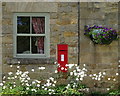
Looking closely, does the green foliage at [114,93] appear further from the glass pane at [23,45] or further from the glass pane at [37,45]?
the glass pane at [23,45]

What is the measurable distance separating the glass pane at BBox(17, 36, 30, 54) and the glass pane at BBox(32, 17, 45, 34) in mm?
353

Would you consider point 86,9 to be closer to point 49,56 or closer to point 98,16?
point 98,16

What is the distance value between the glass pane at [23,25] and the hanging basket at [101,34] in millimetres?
1771

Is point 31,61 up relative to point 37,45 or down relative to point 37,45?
down

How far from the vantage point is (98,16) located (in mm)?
7008

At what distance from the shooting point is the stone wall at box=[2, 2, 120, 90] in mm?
6902

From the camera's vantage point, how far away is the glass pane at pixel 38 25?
7090 millimetres

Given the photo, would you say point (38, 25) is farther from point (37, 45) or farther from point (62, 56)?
point (62, 56)

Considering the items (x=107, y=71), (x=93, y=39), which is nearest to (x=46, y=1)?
(x=93, y=39)

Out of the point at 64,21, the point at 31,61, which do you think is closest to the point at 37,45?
the point at 31,61

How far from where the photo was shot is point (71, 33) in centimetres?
698

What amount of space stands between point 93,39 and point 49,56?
141 centimetres

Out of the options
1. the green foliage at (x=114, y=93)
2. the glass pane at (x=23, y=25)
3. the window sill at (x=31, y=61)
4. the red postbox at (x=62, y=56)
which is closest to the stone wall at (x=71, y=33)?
the window sill at (x=31, y=61)

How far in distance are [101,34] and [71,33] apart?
2.94ft
